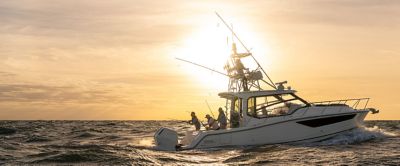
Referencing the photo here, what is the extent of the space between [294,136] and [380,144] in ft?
10.9

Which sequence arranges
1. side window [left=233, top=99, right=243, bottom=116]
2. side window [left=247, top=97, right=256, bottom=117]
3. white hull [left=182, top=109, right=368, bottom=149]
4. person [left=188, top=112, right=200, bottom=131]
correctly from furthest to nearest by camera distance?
1. person [left=188, top=112, right=200, bottom=131]
2. side window [left=233, top=99, right=243, bottom=116]
3. side window [left=247, top=97, right=256, bottom=117]
4. white hull [left=182, top=109, right=368, bottom=149]

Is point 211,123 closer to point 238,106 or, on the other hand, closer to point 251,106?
point 238,106

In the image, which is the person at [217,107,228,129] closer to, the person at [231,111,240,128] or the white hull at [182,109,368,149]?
the person at [231,111,240,128]

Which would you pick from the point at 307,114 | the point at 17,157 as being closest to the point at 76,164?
A: the point at 17,157

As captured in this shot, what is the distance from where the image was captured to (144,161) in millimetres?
15641

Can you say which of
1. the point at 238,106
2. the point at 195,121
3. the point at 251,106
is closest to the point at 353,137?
the point at 251,106

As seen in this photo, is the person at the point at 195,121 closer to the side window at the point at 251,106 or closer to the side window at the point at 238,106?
the side window at the point at 238,106

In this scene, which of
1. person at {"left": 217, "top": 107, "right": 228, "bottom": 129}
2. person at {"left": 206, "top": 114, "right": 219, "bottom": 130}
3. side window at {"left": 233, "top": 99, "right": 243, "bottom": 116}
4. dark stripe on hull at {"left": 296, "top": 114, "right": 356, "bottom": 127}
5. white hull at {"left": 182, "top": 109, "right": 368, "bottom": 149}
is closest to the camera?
white hull at {"left": 182, "top": 109, "right": 368, "bottom": 149}

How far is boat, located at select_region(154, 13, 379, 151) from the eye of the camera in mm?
18844

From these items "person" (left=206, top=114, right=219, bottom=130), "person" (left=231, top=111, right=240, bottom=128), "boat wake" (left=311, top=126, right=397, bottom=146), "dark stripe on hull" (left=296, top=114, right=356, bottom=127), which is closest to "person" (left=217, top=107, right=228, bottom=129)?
"person" (left=206, top=114, right=219, bottom=130)

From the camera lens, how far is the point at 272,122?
18.8 m

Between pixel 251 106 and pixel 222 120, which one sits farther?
pixel 222 120

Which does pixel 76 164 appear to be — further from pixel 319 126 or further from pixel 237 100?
pixel 319 126

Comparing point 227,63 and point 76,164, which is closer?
point 76,164
